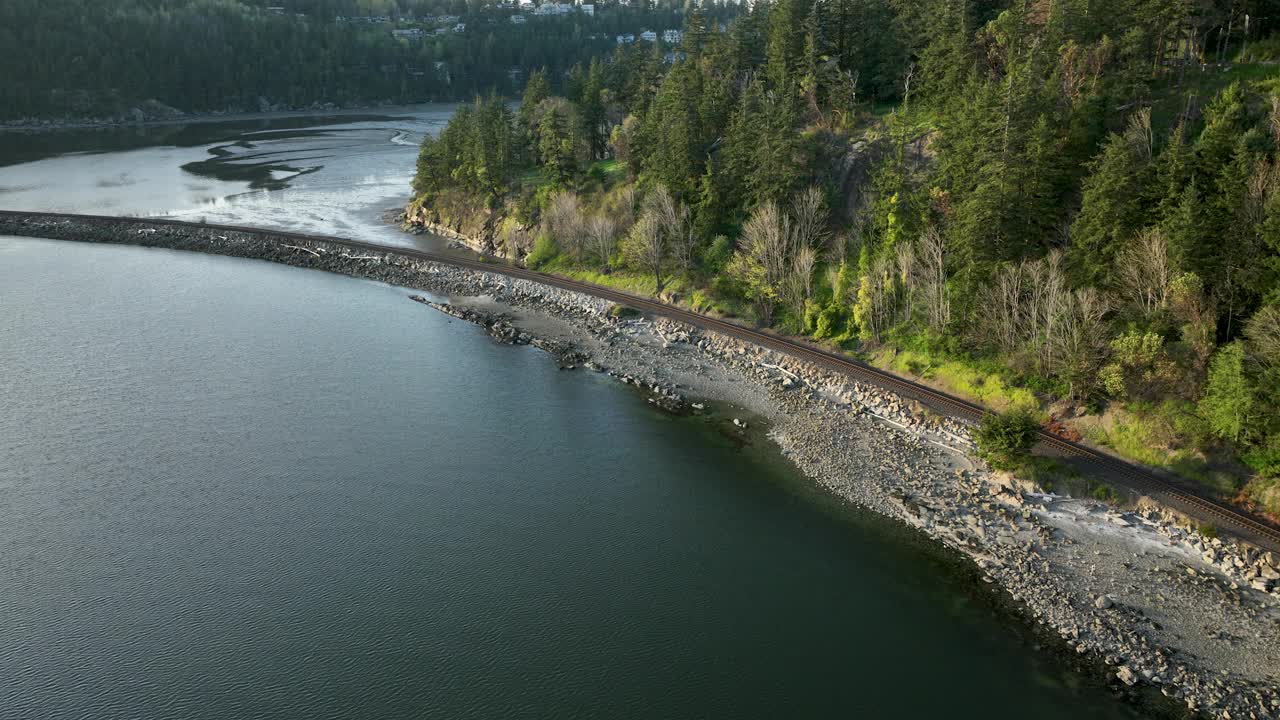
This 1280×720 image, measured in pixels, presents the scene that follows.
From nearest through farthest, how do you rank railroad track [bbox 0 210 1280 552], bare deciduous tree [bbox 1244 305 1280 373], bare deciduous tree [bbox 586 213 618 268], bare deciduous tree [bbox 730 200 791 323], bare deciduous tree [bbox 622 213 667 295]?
railroad track [bbox 0 210 1280 552] < bare deciduous tree [bbox 1244 305 1280 373] < bare deciduous tree [bbox 730 200 791 323] < bare deciduous tree [bbox 622 213 667 295] < bare deciduous tree [bbox 586 213 618 268]

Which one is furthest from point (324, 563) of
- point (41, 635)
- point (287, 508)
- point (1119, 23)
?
point (1119, 23)

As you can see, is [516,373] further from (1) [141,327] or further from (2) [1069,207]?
(2) [1069,207]

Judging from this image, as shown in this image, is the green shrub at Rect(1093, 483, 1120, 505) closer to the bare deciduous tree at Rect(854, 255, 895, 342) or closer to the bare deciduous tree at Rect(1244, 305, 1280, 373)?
the bare deciduous tree at Rect(1244, 305, 1280, 373)

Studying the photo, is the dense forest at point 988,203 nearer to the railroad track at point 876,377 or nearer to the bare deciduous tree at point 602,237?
the bare deciduous tree at point 602,237

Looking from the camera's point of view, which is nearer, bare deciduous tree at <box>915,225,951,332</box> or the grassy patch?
the grassy patch

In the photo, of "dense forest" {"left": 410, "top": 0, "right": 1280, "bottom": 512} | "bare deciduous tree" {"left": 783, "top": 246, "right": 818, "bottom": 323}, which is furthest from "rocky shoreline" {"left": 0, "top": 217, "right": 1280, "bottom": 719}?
"bare deciduous tree" {"left": 783, "top": 246, "right": 818, "bottom": 323}

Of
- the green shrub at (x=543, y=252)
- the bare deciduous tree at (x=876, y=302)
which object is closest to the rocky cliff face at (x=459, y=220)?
the green shrub at (x=543, y=252)
